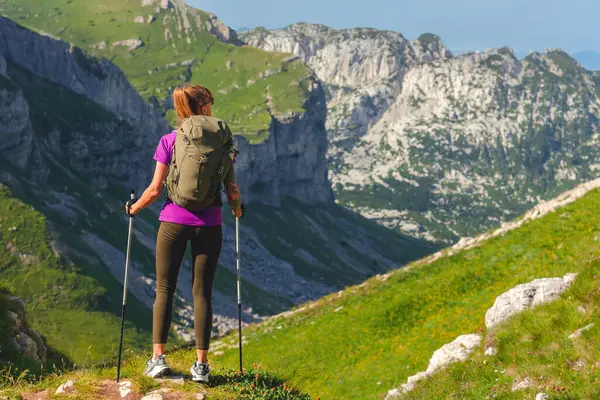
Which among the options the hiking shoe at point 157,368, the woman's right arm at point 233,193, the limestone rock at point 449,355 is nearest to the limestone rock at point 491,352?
the limestone rock at point 449,355

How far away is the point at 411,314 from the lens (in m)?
24.9

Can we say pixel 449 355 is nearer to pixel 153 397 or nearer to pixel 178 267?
pixel 178 267

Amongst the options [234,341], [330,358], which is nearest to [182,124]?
[330,358]

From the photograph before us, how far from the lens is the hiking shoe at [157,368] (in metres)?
10.6

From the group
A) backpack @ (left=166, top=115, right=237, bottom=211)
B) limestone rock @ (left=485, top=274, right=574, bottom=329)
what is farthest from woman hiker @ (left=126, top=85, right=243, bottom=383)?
limestone rock @ (left=485, top=274, right=574, bottom=329)

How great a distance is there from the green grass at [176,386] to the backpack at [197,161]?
128 inches

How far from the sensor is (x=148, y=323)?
14450 cm

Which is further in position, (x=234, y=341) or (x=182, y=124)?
(x=234, y=341)

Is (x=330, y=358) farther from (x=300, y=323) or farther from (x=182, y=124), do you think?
(x=182, y=124)

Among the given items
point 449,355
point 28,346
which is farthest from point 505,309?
point 28,346

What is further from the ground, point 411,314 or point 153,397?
point 153,397

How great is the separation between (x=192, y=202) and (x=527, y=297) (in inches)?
369

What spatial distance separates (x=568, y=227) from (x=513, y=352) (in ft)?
48.6

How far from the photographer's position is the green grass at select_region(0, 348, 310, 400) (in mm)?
10055
